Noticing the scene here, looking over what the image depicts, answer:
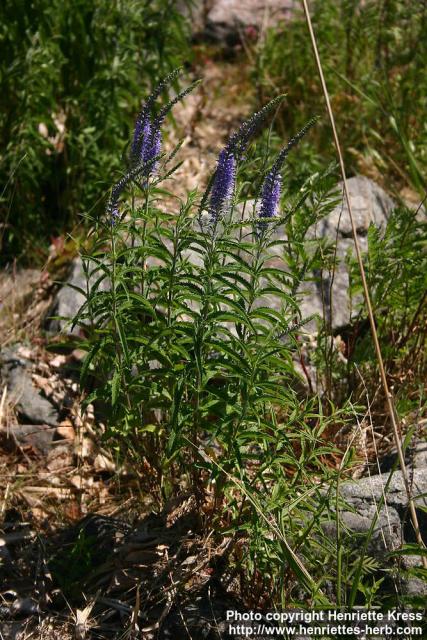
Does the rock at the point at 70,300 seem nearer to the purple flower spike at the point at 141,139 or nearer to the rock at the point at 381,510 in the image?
the purple flower spike at the point at 141,139

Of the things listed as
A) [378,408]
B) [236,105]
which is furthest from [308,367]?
[236,105]

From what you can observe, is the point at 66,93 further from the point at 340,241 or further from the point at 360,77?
the point at 360,77

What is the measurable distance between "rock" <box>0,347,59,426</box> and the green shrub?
73 centimetres

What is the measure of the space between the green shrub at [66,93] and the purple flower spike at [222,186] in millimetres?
2009

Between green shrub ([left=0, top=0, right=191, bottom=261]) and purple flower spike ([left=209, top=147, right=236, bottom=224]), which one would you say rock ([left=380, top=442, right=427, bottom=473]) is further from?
green shrub ([left=0, top=0, right=191, bottom=261])

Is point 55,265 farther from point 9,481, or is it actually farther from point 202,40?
point 202,40

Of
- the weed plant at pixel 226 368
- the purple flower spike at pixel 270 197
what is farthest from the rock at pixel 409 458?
the purple flower spike at pixel 270 197

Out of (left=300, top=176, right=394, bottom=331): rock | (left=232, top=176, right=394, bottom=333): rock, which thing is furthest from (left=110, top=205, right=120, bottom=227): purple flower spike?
(left=300, top=176, right=394, bottom=331): rock

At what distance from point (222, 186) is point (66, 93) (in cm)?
281

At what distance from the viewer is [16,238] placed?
5055mm

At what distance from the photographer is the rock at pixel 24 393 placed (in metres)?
4.11

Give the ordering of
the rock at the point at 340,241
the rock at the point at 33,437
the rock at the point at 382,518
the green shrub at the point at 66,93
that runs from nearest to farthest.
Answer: the rock at the point at 382,518 < the rock at the point at 33,437 < the rock at the point at 340,241 < the green shrub at the point at 66,93

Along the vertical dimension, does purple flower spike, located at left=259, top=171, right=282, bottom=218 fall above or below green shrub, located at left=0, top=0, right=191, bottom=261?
below

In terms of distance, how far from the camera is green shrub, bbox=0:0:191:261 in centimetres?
454
